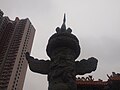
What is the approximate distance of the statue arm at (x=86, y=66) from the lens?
4.96 metres

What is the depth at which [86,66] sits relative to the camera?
5000 mm

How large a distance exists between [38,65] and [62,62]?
1.95ft

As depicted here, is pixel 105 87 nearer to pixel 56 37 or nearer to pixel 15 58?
pixel 56 37

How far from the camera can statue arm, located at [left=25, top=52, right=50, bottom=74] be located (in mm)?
5055

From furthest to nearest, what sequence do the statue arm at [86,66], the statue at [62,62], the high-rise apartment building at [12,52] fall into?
the high-rise apartment building at [12,52] < the statue arm at [86,66] < the statue at [62,62]

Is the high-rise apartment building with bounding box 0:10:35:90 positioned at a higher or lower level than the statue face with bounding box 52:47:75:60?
higher

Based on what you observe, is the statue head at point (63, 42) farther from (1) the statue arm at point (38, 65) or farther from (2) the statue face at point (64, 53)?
(1) the statue arm at point (38, 65)

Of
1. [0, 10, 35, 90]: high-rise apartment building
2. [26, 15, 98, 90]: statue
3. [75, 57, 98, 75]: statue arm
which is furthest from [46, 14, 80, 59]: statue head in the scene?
[0, 10, 35, 90]: high-rise apartment building

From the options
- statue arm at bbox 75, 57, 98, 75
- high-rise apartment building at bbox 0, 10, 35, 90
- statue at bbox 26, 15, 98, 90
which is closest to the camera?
statue at bbox 26, 15, 98, 90

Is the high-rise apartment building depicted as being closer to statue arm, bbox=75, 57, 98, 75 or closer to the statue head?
the statue head

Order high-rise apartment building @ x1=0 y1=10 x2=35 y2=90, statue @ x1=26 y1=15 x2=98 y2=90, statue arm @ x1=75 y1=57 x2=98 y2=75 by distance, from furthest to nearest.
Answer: high-rise apartment building @ x1=0 y1=10 x2=35 y2=90, statue arm @ x1=75 y1=57 x2=98 y2=75, statue @ x1=26 y1=15 x2=98 y2=90

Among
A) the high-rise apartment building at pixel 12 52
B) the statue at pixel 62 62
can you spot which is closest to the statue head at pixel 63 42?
the statue at pixel 62 62

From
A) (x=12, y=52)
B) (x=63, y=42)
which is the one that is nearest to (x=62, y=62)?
(x=63, y=42)

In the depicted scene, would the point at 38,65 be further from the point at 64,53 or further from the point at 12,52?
the point at 12,52
